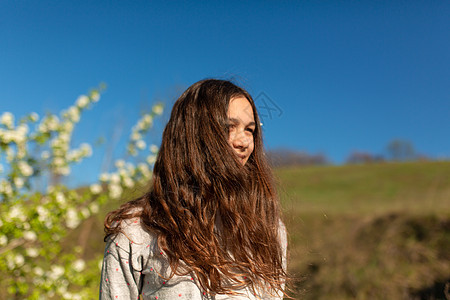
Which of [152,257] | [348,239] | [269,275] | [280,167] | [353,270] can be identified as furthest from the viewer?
[348,239]

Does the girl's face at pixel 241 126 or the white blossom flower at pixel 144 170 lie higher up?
the girl's face at pixel 241 126

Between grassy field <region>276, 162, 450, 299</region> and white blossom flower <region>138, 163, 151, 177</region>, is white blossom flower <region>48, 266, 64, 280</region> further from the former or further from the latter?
grassy field <region>276, 162, 450, 299</region>

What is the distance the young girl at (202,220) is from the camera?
1.24 m

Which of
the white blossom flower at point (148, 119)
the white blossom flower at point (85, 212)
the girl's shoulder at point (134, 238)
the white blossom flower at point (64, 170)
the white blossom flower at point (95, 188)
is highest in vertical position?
the white blossom flower at point (148, 119)

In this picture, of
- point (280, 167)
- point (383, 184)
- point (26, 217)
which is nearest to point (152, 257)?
point (280, 167)

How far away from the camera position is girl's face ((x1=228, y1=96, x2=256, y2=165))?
1442mm

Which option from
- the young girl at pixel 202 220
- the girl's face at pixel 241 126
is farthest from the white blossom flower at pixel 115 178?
the girl's face at pixel 241 126

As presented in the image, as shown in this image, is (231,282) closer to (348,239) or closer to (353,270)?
(353,270)

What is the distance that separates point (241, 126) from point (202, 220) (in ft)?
1.37

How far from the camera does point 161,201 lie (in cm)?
133

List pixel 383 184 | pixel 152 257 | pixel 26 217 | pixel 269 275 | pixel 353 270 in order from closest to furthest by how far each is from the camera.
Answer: pixel 152 257, pixel 269 275, pixel 26 217, pixel 353 270, pixel 383 184

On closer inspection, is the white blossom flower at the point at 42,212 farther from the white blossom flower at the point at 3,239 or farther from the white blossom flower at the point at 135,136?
A: the white blossom flower at the point at 135,136

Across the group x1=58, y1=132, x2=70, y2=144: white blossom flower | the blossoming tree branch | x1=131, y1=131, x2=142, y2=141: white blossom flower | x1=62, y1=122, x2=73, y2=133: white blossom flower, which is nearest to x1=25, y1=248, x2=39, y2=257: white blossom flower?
the blossoming tree branch

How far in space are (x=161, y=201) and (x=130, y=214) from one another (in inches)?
4.8
